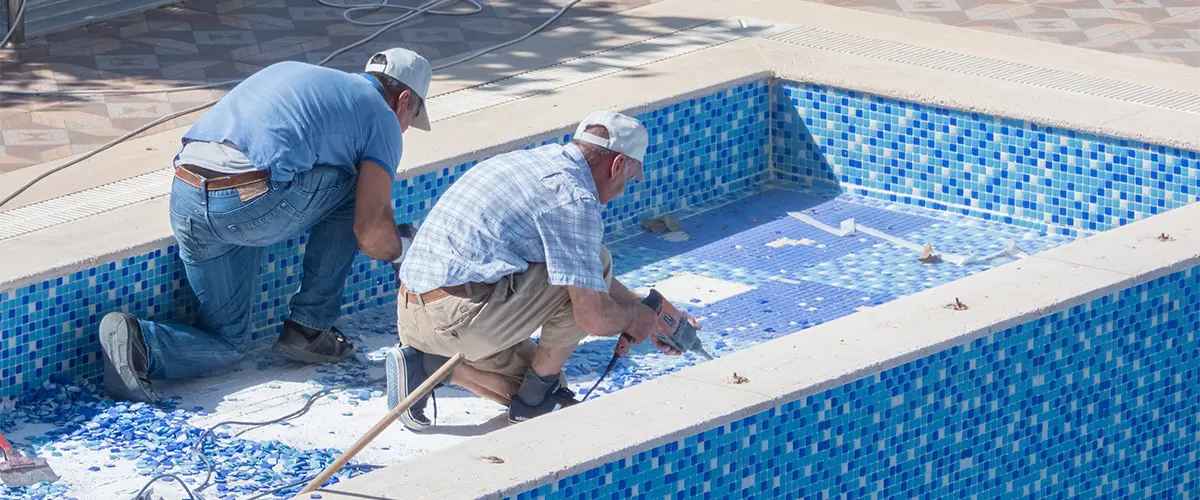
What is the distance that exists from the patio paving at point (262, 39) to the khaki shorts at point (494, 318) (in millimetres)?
2698

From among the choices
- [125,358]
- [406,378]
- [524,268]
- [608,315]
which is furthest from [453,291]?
[125,358]

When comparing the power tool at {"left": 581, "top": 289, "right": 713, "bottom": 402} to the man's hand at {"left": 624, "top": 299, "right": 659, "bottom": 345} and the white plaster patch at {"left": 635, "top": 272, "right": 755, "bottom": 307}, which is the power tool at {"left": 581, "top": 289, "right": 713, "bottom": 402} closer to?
Result: the man's hand at {"left": 624, "top": 299, "right": 659, "bottom": 345}

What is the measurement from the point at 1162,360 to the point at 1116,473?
1.20 ft

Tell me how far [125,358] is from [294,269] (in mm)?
938

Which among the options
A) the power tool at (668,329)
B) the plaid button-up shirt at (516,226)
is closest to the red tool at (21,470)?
the plaid button-up shirt at (516,226)

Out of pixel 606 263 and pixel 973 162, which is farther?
pixel 973 162

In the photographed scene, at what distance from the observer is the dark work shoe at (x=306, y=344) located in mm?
6078

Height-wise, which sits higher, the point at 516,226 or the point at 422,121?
the point at 422,121

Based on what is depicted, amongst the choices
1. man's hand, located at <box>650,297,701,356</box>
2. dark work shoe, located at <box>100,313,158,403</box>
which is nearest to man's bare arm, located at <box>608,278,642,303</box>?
man's hand, located at <box>650,297,701,356</box>

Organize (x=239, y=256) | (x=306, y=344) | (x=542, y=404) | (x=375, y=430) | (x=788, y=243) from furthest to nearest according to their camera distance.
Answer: (x=788, y=243), (x=306, y=344), (x=239, y=256), (x=542, y=404), (x=375, y=430)

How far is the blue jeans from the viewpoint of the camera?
5695mm

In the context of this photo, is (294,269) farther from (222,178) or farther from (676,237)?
(676,237)

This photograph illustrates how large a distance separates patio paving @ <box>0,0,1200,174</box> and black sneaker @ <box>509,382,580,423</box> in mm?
2780

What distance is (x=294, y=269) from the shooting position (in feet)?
21.3
